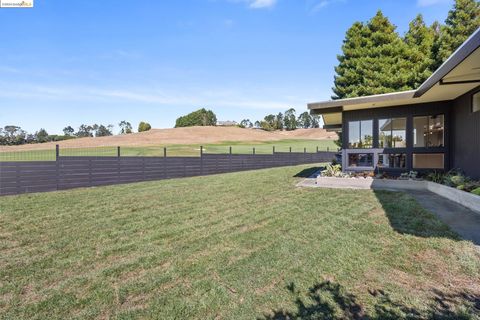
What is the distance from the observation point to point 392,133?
10.0m

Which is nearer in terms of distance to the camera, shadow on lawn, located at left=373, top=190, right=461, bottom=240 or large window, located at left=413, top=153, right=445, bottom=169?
shadow on lawn, located at left=373, top=190, right=461, bottom=240

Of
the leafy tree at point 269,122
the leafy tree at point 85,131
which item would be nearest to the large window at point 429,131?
the leafy tree at point 269,122

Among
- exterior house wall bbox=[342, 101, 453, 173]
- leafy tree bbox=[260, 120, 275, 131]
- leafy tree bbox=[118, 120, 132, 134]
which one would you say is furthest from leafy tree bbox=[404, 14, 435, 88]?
leafy tree bbox=[118, 120, 132, 134]

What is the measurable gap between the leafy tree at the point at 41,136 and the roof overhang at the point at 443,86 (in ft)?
149

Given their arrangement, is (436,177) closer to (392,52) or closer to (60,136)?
(392,52)

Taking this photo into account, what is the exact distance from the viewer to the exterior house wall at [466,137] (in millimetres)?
7354

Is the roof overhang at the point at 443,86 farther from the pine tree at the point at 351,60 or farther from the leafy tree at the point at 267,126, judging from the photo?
the leafy tree at the point at 267,126

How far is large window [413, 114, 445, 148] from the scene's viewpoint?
371 inches

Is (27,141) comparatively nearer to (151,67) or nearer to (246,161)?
(151,67)

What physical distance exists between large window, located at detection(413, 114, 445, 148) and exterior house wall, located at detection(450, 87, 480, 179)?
39cm

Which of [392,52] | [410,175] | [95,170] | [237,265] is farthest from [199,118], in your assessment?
[237,265]

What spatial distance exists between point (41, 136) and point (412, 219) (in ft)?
175

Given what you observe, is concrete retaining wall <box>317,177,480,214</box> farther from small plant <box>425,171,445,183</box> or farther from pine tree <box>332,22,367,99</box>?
pine tree <box>332,22,367,99</box>

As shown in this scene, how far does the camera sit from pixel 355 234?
4.22 metres
